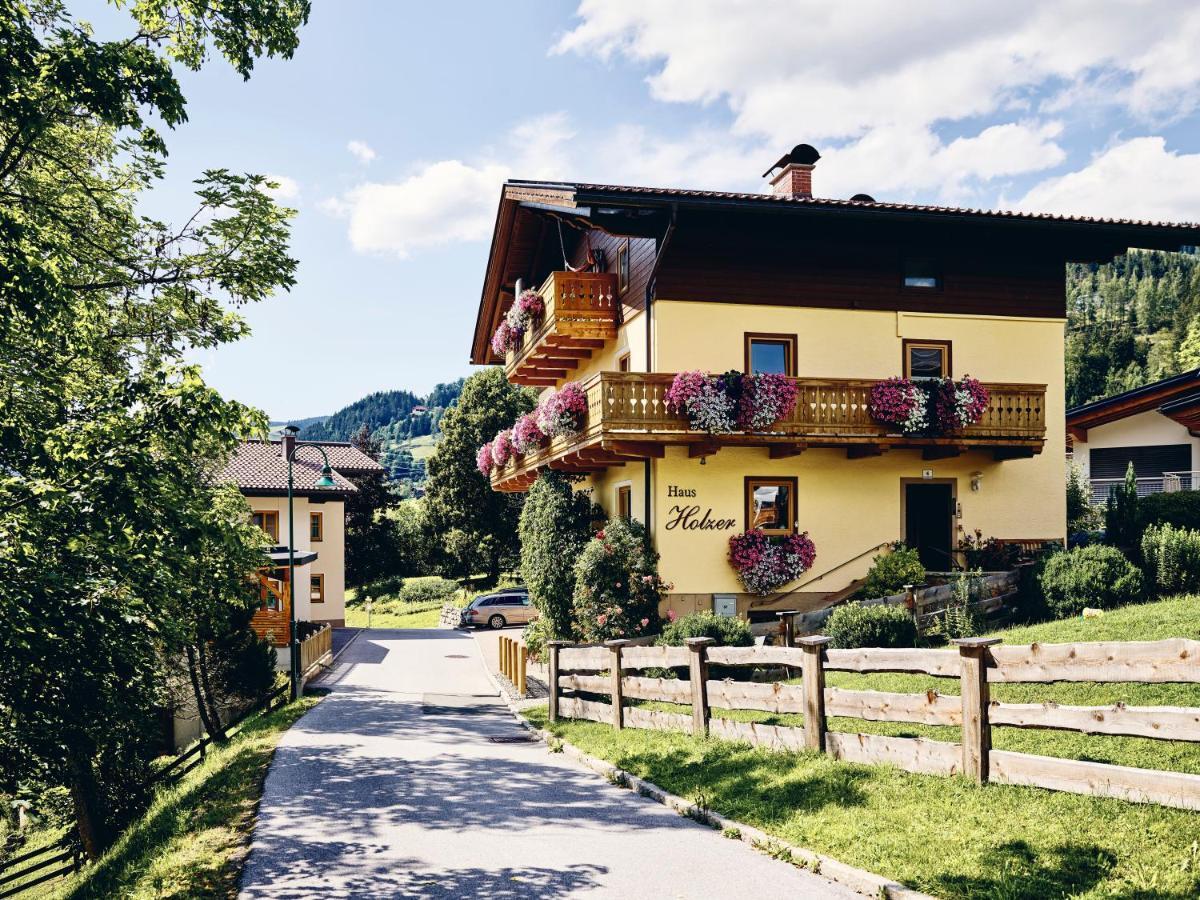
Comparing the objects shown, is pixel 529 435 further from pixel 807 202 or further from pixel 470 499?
pixel 470 499

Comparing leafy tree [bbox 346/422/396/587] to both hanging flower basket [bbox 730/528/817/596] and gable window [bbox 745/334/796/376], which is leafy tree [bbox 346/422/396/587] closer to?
gable window [bbox 745/334/796/376]

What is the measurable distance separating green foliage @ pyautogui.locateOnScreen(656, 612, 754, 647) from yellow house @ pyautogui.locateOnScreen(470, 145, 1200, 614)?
3296 millimetres

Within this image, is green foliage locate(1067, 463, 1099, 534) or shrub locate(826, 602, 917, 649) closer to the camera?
shrub locate(826, 602, 917, 649)

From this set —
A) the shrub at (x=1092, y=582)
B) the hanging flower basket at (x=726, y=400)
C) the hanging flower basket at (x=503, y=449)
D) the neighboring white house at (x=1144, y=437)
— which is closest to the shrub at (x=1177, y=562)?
the shrub at (x=1092, y=582)

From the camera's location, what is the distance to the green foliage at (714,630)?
15.8m

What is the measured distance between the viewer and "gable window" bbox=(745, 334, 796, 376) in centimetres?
2078

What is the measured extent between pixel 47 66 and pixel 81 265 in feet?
13.1

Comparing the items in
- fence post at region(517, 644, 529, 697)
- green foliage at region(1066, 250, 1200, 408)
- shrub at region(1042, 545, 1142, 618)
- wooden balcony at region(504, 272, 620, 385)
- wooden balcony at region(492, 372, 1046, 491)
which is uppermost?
green foliage at region(1066, 250, 1200, 408)

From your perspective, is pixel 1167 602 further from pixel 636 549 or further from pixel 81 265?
pixel 81 265

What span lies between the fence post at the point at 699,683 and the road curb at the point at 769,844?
3.62 feet

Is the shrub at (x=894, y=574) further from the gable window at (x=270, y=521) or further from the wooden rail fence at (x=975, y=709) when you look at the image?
the gable window at (x=270, y=521)

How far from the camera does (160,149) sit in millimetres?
11305

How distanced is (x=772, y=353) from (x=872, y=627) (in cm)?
756

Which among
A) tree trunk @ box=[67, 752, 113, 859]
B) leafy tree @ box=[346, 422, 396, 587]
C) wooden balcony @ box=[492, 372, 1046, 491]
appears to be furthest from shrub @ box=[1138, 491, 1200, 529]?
leafy tree @ box=[346, 422, 396, 587]
